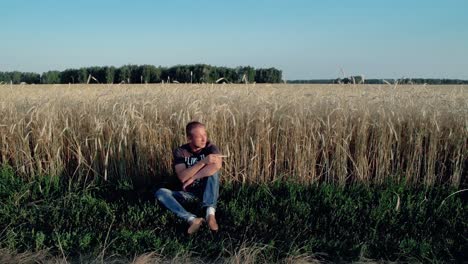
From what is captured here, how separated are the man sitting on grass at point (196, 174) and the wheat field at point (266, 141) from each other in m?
0.69

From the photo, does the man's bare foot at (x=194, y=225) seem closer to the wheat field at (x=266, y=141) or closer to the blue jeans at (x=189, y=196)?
the blue jeans at (x=189, y=196)

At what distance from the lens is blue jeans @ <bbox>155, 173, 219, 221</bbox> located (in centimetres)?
460

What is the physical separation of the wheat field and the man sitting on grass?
692 mm

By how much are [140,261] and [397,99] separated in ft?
14.5

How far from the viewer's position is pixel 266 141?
565 centimetres

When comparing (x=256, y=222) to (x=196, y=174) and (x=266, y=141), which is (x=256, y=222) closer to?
(x=196, y=174)

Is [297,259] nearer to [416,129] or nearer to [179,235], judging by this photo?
[179,235]

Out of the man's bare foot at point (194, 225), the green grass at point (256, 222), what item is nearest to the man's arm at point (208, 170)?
the green grass at point (256, 222)

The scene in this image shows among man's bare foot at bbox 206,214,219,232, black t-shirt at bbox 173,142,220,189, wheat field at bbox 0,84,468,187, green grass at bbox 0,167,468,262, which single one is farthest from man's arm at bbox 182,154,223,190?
wheat field at bbox 0,84,468,187

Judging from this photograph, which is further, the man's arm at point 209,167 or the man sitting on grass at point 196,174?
the man's arm at point 209,167

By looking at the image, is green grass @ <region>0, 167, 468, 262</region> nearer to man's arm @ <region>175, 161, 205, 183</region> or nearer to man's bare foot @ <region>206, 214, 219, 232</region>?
man's bare foot @ <region>206, 214, 219, 232</region>

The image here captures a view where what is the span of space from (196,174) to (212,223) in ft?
2.24

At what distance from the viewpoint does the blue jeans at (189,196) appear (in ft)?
15.1

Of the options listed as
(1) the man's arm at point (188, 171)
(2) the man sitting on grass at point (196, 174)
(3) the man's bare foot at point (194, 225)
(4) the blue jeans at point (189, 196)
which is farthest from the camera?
(1) the man's arm at point (188, 171)
